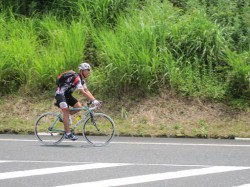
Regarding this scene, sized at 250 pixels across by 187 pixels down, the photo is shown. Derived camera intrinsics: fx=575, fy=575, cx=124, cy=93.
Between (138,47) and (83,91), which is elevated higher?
(138,47)

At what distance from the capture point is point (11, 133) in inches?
538

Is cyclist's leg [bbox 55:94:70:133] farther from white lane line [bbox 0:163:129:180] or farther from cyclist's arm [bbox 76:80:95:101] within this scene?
white lane line [bbox 0:163:129:180]

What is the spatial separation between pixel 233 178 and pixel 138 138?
4.67 m

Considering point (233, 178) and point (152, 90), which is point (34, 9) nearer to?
point (152, 90)

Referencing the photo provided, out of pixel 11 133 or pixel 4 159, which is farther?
pixel 11 133

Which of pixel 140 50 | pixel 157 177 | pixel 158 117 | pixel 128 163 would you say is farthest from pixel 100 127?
pixel 140 50

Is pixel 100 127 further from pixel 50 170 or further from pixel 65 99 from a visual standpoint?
pixel 50 170

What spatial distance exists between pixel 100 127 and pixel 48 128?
1.10 meters

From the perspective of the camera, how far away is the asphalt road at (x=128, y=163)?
27.2ft

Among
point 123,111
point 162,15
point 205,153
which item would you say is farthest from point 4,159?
point 162,15

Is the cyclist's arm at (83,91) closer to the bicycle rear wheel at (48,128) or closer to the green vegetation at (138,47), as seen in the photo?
the bicycle rear wheel at (48,128)

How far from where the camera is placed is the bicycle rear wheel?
11938 millimetres

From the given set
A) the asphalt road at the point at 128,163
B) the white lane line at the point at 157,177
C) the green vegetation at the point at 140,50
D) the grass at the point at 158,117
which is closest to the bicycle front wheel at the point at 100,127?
the asphalt road at the point at 128,163

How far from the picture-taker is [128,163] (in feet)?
31.6
